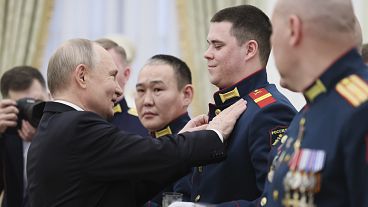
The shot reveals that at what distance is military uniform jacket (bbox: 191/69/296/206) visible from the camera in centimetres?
238

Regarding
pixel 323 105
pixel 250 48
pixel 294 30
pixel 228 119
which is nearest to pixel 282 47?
pixel 294 30

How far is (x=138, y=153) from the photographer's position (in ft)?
7.80

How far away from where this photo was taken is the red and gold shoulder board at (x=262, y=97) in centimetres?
248

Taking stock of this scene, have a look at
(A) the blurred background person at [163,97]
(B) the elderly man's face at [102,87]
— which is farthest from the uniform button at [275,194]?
(A) the blurred background person at [163,97]

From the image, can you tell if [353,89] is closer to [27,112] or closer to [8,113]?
[27,112]

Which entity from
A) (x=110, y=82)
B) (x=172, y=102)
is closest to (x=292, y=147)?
(x=110, y=82)

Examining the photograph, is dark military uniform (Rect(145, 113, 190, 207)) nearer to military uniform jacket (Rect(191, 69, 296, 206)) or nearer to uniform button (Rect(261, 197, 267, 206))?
military uniform jacket (Rect(191, 69, 296, 206))

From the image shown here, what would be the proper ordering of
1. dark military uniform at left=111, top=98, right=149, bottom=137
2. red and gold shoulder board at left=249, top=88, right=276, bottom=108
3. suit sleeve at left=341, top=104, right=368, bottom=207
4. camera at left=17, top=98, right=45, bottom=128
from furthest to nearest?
dark military uniform at left=111, top=98, right=149, bottom=137 < camera at left=17, top=98, right=45, bottom=128 < red and gold shoulder board at left=249, top=88, right=276, bottom=108 < suit sleeve at left=341, top=104, right=368, bottom=207

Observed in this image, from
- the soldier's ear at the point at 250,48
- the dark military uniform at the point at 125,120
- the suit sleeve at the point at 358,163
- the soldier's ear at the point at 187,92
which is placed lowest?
the dark military uniform at the point at 125,120

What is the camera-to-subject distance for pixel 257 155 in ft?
7.76

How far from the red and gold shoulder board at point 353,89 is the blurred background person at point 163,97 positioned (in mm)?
1636

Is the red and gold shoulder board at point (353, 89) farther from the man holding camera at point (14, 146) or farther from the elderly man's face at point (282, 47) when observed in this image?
the man holding camera at point (14, 146)

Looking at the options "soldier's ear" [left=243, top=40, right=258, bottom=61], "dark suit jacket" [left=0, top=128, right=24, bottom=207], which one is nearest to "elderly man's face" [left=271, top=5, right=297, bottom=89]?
"soldier's ear" [left=243, top=40, right=258, bottom=61]

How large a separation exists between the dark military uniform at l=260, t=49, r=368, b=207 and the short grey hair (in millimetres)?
972
